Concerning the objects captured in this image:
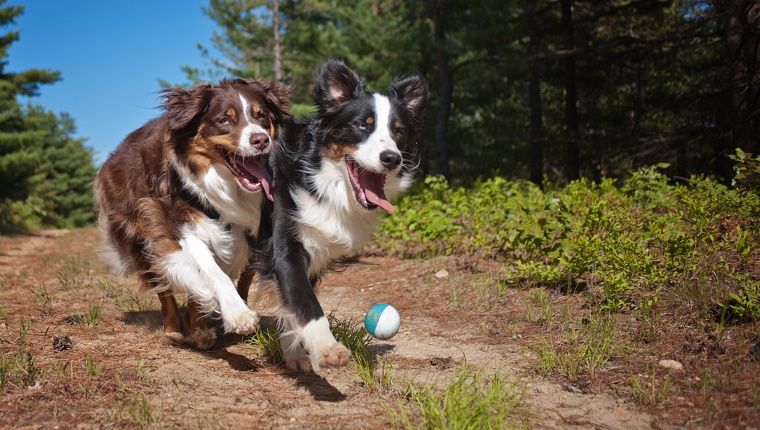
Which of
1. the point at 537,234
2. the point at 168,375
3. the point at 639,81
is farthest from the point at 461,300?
the point at 639,81

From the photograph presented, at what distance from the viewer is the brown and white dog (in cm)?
393

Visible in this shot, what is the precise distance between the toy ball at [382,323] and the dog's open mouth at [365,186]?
Answer: 2.75 feet

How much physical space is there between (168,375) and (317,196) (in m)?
1.50

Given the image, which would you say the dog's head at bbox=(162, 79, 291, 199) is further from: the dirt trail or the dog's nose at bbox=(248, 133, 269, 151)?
the dirt trail

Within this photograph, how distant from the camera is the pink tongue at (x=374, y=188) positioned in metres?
3.99

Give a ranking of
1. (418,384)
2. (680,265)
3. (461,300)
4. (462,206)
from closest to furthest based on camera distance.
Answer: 1. (418,384)
2. (680,265)
3. (461,300)
4. (462,206)

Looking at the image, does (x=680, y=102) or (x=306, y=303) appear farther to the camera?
(x=680, y=102)

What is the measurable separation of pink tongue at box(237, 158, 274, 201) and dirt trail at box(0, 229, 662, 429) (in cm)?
124

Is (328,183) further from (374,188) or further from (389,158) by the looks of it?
(389,158)

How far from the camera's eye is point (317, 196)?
400 cm

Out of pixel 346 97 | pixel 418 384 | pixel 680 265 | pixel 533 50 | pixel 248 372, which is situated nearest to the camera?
pixel 418 384

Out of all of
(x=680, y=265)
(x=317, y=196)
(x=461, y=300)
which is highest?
(x=317, y=196)

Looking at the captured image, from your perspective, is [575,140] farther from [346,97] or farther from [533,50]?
[346,97]

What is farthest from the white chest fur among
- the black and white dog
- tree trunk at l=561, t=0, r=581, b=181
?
tree trunk at l=561, t=0, r=581, b=181
